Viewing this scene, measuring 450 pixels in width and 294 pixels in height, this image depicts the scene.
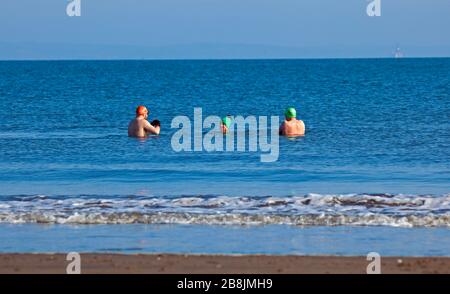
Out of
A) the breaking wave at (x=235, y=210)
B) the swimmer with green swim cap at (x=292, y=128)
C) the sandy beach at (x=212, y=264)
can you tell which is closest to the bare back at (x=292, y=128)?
the swimmer with green swim cap at (x=292, y=128)

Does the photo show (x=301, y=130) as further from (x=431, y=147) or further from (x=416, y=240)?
(x=416, y=240)

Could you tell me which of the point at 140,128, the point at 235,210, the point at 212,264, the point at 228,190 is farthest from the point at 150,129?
the point at 212,264

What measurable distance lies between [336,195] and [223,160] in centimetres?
621

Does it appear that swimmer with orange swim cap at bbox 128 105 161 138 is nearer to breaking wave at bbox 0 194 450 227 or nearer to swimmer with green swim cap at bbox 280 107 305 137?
swimmer with green swim cap at bbox 280 107 305 137

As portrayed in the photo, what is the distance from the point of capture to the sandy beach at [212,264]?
10516mm

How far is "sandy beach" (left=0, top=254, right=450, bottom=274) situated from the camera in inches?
414

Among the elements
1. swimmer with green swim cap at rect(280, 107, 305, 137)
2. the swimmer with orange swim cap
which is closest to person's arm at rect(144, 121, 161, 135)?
the swimmer with orange swim cap

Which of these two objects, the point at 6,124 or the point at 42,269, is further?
the point at 6,124

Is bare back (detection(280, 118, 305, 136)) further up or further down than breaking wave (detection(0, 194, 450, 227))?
further up

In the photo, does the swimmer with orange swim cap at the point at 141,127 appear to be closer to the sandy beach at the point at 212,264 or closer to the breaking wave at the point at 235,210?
the breaking wave at the point at 235,210
